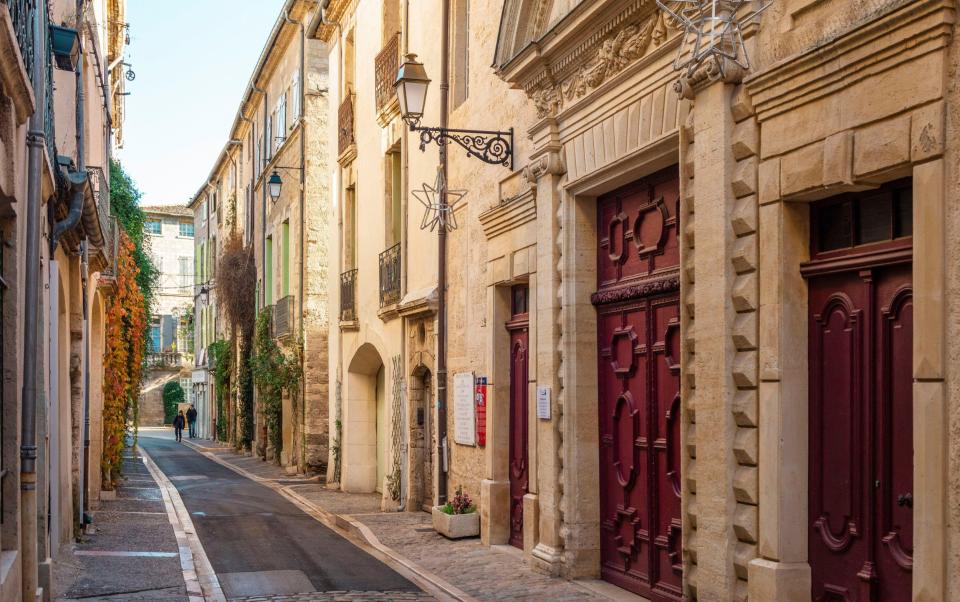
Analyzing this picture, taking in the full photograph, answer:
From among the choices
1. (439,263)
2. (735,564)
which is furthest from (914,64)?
(439,263)

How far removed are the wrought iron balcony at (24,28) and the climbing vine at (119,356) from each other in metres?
9.81

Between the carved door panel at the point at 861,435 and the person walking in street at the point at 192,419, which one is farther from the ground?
the carved door panel at the point at 861,435

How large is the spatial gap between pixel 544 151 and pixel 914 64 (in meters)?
4.95

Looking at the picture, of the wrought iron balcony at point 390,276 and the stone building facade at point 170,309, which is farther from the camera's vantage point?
the stone building facade at point 170,309

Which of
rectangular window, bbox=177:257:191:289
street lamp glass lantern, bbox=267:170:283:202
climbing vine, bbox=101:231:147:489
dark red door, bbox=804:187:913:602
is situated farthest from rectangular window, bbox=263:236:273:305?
rectangular window, bbox=177:257:191:289

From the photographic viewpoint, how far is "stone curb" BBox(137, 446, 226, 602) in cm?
914

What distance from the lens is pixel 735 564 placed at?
6711 mm

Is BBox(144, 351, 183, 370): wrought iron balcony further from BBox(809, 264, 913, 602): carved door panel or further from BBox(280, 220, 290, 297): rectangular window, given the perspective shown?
BBox(809, 264, 913, 602): carved door panel

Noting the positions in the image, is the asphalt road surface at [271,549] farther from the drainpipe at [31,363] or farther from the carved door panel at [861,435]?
the carved door panel at [861,435]

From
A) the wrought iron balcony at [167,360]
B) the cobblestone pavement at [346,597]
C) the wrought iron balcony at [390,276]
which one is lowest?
the cobblestone pavement at [346,597]

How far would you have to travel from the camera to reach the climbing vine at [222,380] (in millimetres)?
35312

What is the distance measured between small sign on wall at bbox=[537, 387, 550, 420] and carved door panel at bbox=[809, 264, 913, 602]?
3.65 m

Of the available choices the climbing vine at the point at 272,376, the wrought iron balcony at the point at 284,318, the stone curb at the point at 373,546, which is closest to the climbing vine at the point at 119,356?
the stone curb at the point at 373,546

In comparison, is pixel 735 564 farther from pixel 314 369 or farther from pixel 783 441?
pixel 314 369
